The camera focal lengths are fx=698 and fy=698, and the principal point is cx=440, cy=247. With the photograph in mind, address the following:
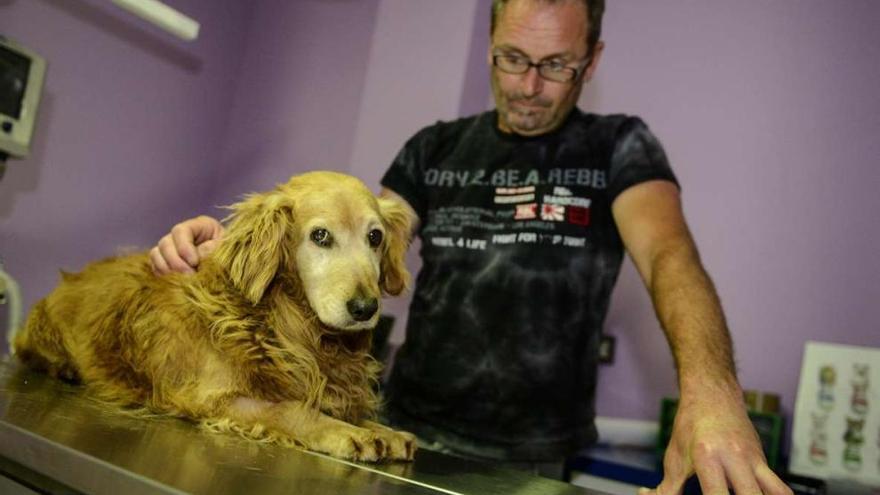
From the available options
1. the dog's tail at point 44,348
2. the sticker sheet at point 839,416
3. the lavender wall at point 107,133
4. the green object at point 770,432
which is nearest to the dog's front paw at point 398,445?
the dog's tail at point 44,348

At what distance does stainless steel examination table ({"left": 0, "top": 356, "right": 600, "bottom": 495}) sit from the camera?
2.23 ft

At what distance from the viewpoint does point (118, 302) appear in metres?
1.14

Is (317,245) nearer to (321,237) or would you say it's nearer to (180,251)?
(321,237)

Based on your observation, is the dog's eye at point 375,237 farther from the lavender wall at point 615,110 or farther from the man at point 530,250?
the lavender wall at point 615,110

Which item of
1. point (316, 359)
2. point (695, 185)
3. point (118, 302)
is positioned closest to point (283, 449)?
point (316, 359)

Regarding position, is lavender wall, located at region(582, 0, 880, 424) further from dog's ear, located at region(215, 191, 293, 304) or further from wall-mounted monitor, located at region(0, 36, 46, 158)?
wall-mounted monitor, located at region(0, 36, 46, 158)

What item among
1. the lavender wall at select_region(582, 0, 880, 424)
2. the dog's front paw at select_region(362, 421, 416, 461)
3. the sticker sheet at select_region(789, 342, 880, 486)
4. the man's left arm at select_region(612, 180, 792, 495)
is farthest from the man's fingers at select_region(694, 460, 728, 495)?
the lavender wall at select_region(582, 0, 880, 424)

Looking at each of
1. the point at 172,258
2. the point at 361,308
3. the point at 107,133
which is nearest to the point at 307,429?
the point at 361,308

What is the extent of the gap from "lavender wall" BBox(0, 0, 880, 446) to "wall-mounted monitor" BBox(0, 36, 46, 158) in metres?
0.45

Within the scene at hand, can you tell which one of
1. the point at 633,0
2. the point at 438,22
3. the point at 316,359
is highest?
the point at 633,0

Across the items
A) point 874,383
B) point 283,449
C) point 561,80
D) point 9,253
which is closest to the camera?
point 283,449

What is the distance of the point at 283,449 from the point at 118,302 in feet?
1.40

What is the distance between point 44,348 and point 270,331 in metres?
0.57

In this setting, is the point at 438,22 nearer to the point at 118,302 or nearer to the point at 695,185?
the point at 695,185
